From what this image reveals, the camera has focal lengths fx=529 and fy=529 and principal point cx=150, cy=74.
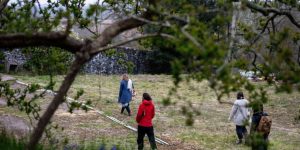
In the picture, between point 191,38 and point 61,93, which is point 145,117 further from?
point 191,38

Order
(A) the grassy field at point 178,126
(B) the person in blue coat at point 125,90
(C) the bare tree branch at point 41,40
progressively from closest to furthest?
(C) the bare tree branch at point 41,40
(A) the grassy field at point 178,126
(B) the person in blue coat at point 125,90

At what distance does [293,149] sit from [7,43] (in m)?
Answer: 10.7

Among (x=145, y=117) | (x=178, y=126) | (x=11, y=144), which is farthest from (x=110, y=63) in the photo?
(x=11, y=144)

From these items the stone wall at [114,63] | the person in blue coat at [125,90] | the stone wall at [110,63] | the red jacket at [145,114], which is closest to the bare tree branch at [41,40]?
the red jacket at [145,114]

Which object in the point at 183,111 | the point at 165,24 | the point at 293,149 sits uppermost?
the point at 165,24

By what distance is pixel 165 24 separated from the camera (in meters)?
4.04

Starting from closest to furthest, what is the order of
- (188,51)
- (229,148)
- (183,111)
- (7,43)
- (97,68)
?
(188,51) < (183,111) < (7,43) < (229,148) < (97,68)

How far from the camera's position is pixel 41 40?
4.60m

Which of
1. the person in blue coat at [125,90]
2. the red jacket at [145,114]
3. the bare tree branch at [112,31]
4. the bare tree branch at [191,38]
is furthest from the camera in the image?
the person in blue coat at [125,90]

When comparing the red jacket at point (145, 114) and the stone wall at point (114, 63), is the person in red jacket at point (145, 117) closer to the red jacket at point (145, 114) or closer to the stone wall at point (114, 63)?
the red jacket at point (145, 114)

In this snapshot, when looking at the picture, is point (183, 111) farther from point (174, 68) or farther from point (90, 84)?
point (90, 84)

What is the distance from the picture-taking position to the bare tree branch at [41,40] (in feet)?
14.9

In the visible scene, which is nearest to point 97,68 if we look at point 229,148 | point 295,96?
point 295,96

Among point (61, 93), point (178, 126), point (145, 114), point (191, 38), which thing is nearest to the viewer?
point (191, 38)
